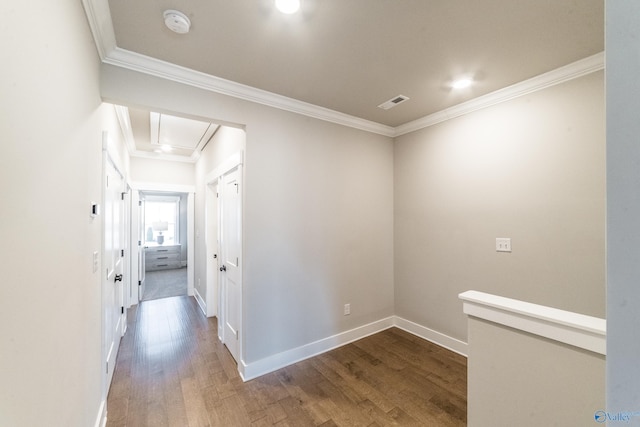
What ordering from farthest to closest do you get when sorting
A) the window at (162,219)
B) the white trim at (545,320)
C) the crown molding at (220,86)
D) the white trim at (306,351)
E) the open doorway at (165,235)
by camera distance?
the window at (162,219), the open doorway at (165,235), the white trim at (306,351), the crown molding at (220,86), the white trim at (545,320)

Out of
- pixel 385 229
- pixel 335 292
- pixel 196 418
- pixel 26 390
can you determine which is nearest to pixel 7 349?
pixel 26 390

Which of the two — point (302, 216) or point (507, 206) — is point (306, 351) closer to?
point (302, 216)

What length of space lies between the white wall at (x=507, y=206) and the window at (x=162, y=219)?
792cm

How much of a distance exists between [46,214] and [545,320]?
2.11 metres

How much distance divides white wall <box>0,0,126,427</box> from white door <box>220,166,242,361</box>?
1.20m

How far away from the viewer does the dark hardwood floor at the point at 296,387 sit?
6.39ft

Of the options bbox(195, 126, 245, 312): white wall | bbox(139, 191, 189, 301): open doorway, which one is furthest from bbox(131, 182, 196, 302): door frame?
bbox(139, 191, 189, 301): open doorway

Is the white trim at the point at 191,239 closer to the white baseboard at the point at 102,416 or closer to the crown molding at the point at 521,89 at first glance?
the white baseboard at the point at 102,416

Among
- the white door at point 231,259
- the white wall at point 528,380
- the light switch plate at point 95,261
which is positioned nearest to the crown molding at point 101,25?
the white door at point 231,259

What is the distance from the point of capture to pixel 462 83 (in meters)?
2.37

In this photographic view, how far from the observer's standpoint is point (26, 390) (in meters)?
0.81

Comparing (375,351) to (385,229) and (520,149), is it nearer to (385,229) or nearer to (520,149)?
(385,229)

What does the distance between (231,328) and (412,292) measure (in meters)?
2.25

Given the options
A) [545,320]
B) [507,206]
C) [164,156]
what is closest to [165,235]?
[164,156]
